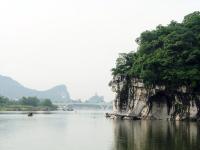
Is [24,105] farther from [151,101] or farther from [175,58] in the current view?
[175,58]

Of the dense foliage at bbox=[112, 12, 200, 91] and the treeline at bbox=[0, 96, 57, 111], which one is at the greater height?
the dense foliage at bbox=[112, 12, 200, 91]

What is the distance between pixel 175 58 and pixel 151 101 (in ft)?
32.4

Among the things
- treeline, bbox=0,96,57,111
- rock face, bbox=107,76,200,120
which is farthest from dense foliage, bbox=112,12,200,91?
treeline, bbox=0,96,57,111

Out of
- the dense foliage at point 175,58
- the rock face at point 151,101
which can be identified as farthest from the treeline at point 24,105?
the dense foliage at point 175,58

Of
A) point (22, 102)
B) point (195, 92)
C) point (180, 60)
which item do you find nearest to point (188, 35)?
point (180, 60)

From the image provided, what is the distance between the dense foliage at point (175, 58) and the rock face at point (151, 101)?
66.8 inches

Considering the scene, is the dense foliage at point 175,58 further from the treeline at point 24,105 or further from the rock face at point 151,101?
the treeline at point 24,105

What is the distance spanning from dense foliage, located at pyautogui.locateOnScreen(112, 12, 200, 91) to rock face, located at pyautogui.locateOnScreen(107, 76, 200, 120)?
1.70m

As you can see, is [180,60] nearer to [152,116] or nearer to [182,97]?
[182,97]

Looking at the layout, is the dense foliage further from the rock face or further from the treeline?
the treeline

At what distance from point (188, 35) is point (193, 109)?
34.7 feet

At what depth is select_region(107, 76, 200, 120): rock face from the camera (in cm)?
6700

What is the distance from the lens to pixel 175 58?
2638 inches

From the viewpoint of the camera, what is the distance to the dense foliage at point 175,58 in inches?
2581
